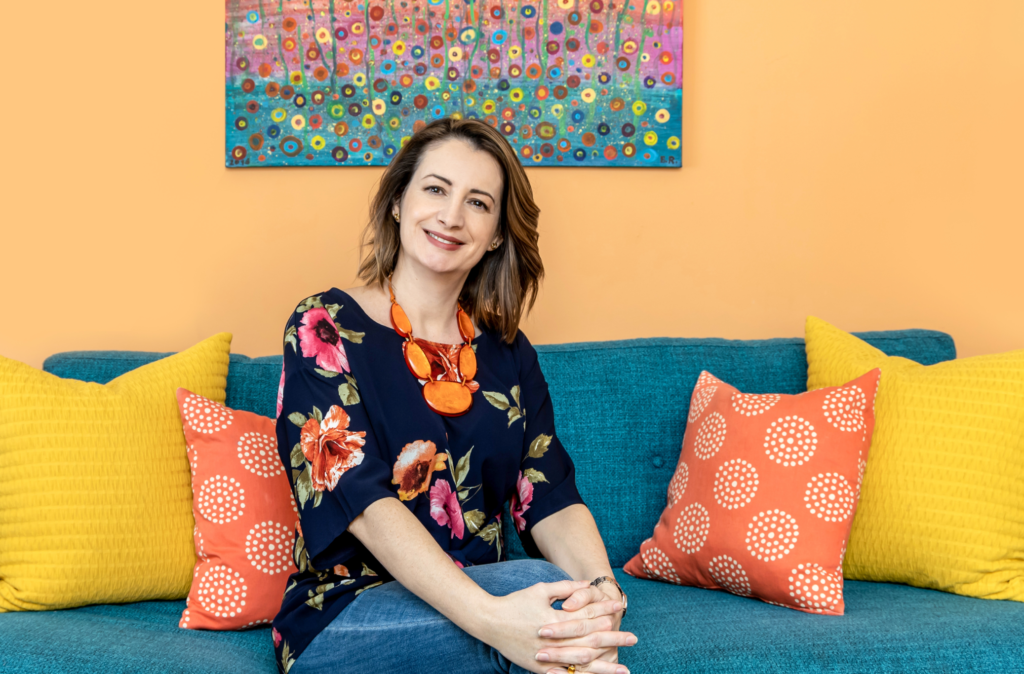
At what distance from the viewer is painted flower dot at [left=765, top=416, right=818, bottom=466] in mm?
1536

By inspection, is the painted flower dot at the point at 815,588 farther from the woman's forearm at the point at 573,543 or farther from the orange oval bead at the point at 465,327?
the orange oval bead at the point at 465,327

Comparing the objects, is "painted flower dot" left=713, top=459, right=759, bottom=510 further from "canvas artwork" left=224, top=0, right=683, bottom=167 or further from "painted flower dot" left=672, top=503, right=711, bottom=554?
"canvas artwork" left=224, top=0, right=683, bottom=167

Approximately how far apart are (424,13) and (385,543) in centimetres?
157

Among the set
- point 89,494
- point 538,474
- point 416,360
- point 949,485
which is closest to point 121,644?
point 89,494

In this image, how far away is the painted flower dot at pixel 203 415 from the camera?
1.51 metres

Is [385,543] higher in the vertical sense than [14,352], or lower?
lower

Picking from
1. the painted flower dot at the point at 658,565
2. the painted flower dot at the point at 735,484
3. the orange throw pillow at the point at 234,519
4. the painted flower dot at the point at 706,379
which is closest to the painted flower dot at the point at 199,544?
the orange throw pillow at the point at 234,519

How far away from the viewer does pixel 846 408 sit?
1.57 m

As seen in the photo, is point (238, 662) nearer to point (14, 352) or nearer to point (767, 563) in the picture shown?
point (767, 563)

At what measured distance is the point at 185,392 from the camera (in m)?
1.54

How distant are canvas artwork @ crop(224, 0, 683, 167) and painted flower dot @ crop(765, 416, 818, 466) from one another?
0.95 metres

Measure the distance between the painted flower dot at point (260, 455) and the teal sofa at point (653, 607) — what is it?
24 cm

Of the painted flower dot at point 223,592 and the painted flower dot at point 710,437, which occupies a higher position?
the painted flower dot at point 710,437

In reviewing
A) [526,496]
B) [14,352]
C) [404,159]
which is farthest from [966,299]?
[14,352]
